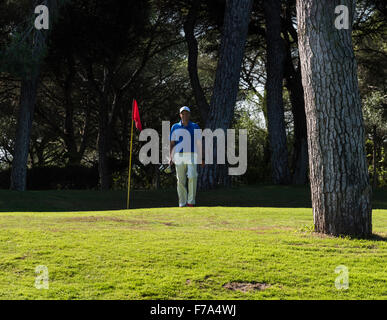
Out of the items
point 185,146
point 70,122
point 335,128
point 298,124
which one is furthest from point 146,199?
point 70,122

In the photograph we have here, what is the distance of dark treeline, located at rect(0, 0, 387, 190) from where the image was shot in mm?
19047

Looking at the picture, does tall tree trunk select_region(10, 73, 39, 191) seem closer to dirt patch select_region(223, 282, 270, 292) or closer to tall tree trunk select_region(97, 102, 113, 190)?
tall tree trunk select_region(97, 102, 113, 190)

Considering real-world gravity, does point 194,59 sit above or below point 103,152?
above

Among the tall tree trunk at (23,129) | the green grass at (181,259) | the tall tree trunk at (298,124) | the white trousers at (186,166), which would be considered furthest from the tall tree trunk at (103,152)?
the green grass at (181,259)

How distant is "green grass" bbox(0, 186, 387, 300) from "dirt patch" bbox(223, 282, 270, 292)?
0.20ft

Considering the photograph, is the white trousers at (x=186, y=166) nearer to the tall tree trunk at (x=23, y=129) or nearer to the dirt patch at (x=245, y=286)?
Result: the dirt patch at (x=245, y=286)

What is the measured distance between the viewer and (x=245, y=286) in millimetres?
5145

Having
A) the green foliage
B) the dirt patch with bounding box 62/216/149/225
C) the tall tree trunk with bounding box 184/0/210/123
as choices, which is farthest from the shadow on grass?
the dirt patch with bounding box 62/216/149/225

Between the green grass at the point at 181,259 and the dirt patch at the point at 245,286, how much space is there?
2.4 inches

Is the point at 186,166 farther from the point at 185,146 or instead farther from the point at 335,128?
the point at 335,128

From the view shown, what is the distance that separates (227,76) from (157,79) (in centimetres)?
1423

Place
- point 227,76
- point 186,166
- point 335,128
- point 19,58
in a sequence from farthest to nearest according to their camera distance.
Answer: point 227,76 → point 19,58 → point 186,166 → point 335,128

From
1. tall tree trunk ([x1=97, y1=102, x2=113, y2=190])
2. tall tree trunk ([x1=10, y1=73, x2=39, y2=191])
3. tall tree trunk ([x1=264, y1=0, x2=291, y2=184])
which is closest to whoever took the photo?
tall tree trunk ([x1=10, y1=73, x2=39, y2=191])

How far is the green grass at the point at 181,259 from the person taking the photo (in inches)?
196
